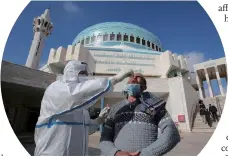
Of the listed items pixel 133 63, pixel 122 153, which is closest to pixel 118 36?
pixel 133 63

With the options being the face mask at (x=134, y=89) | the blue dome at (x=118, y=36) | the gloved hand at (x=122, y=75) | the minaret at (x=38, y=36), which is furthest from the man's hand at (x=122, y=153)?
the blue dome at (x=118, y=36)

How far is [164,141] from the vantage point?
894 millimetres

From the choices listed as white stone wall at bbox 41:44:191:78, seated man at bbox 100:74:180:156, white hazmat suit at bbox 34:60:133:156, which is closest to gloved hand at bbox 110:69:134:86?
white hazmat suit at bbox 34:60:133:156

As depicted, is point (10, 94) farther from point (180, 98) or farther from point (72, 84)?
point (180, 98)

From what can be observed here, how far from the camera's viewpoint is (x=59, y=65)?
12.8 meters

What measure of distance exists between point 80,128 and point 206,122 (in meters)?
8.25

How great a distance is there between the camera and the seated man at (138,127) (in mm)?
913

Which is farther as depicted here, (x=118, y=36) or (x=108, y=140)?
(x=118, y=36)

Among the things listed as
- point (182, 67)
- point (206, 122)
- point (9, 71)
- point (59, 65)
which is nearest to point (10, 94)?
point (9, 71)

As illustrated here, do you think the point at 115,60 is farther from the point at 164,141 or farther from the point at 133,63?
the point at 164,141

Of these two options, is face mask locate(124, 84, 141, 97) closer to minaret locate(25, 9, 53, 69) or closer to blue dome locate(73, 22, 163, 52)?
minaret locate(25, 9, 53, 69)

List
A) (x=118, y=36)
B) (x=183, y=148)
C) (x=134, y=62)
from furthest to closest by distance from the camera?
(x=118, y=36)
(x=134, y=62)
(x=183, y=148)

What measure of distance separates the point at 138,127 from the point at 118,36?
59.8ft

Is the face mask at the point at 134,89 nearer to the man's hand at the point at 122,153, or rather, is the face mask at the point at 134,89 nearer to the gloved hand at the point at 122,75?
the gloved hand at the point at 122,75
